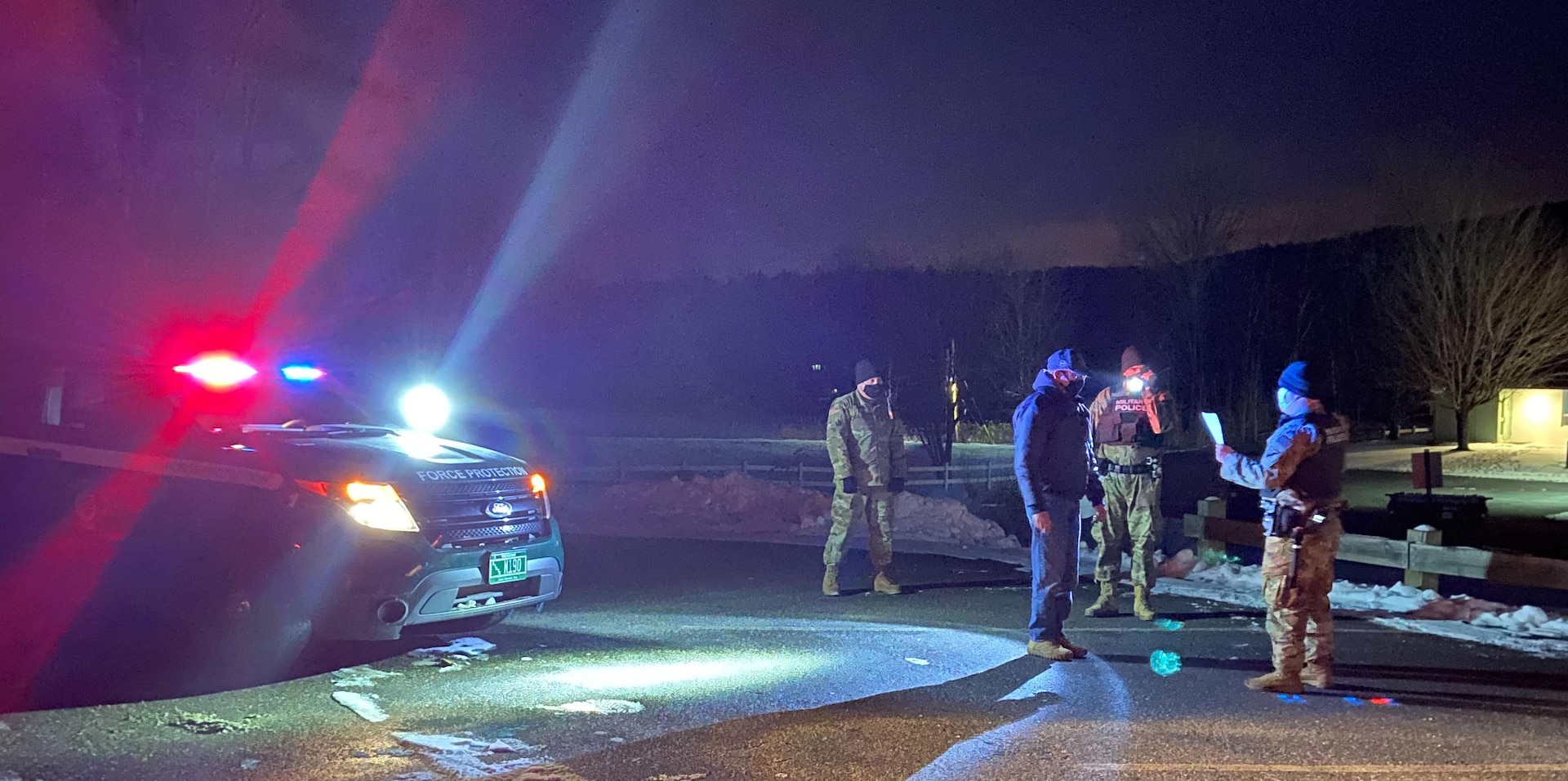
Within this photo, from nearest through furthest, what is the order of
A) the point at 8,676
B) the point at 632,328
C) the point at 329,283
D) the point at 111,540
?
the point at 8,676 → the point at 111,540 → the point at 329,283 → the point at 632,328

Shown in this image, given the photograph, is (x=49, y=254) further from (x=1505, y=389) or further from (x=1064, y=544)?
(x=1505, y=389)

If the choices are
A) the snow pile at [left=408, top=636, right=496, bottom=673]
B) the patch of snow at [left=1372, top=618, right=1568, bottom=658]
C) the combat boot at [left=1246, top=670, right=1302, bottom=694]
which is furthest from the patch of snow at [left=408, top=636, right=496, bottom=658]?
the patch of snow at [left=1372, top=618, right=1568, bottom=658]

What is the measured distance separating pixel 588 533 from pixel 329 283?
1792cm

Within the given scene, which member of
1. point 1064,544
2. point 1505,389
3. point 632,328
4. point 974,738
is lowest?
point 974,738

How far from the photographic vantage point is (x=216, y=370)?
649 centimetres

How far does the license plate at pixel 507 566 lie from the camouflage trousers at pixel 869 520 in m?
3.38

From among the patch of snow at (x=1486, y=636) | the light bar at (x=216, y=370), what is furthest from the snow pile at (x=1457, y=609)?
the light bar at (x=216, y=370)

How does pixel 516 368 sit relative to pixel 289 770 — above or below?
above

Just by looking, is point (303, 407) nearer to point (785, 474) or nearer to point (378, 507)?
point (378, 507)

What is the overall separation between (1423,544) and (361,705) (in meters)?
8.02

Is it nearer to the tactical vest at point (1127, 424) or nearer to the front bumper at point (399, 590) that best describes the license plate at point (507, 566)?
the front bumper at point (399, 590)

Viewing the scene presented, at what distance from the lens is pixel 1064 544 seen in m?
6.86

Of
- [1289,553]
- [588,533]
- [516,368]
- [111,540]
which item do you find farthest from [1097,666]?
[516,368]

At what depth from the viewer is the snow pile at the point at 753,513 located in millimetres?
13734
